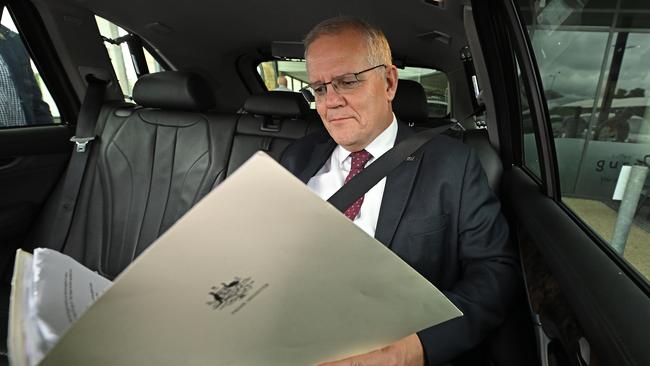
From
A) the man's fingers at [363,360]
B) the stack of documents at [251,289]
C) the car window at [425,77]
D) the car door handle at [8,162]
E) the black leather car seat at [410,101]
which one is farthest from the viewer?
the car window at [425,77]

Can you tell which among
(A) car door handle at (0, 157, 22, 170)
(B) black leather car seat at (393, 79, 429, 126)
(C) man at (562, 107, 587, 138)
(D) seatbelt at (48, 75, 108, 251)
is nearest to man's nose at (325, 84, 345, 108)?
(B) black leather car seat at (393, 79, 429, 126)

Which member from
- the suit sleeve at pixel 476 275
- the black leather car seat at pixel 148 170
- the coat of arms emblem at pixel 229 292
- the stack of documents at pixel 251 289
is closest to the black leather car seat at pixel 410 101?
the suit sleeve at pixel 476 275

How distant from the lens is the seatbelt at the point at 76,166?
1870 millimetres

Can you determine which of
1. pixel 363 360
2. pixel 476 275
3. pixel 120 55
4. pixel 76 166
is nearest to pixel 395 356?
pixel 363 360

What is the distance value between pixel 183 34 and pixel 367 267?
10.1ft

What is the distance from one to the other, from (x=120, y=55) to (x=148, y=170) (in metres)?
1.69

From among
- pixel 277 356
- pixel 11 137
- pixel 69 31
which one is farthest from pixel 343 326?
pixel 69 31

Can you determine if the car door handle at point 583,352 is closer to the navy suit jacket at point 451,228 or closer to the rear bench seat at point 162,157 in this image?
A: the navy suit jacket at point 451,228

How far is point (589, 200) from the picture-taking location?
1100mm

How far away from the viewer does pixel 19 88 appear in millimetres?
2092

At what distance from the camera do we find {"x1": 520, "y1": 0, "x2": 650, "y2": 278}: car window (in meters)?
0.89

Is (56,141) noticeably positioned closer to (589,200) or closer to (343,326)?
(343,326)

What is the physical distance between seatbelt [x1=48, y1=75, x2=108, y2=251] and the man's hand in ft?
5.45

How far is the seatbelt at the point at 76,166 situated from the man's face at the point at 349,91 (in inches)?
54.2
